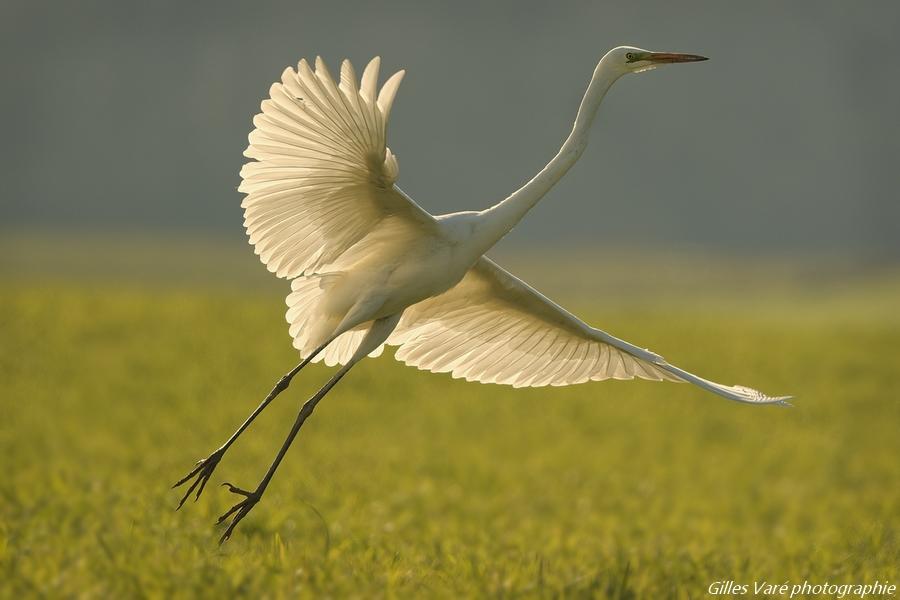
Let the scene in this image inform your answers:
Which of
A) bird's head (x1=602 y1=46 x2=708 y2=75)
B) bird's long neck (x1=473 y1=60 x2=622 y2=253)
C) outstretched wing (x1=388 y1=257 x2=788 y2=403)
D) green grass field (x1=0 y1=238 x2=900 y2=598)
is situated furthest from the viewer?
outstretched wing (x1=388 y1=257 x2=788 y2=403)

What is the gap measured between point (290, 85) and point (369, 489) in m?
5.47

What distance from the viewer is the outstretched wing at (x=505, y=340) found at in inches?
237

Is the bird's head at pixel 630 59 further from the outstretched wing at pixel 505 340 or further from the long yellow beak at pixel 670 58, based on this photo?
the outstretched wing at pixel 505 340

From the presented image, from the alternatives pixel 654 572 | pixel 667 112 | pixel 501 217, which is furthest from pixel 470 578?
pixel 667 112

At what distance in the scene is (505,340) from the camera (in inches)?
248

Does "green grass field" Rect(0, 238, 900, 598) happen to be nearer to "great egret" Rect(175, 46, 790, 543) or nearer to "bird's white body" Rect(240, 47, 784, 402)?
"great egret" Rect(175, 46, 790, 543)

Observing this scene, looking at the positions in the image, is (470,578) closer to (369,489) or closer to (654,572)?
(654,572)

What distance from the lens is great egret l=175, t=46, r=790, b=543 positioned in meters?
4.58

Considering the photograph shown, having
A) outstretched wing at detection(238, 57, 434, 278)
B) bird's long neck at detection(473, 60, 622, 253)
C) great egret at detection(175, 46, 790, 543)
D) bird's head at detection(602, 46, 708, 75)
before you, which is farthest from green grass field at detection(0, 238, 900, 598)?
bird's head at detection(602, 46, 708, 75)

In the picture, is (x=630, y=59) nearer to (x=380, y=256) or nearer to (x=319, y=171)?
(x=380, y=256)

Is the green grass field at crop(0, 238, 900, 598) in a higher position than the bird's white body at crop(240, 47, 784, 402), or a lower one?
lower

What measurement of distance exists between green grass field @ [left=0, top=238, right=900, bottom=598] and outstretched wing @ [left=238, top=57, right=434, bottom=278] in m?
1.56

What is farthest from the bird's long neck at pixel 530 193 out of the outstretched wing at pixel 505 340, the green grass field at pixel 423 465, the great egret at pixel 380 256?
the green grass field at pixel 423 465

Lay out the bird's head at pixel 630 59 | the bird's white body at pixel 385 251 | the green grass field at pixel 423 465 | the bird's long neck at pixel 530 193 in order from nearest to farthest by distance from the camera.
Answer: the bird's white body at pixel 385 251, the green grass field at pixel 423 465, the bird's long neck at pixel 530 193, the bird's head at pixel 630 59
